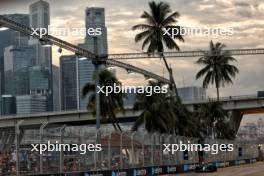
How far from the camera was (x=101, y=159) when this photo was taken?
37344 millimetres

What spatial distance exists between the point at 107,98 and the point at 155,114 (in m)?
6.63

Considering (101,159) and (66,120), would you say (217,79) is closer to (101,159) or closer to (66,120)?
(66,120)

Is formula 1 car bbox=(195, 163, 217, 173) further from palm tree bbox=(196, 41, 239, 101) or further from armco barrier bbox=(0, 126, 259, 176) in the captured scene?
palm tree bbox=(196, 41, 239, 101)

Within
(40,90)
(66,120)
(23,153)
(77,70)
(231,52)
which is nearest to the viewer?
(23,153)

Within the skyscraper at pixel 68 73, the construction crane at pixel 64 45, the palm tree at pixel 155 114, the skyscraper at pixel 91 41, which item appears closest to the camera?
the construction crane at pixel 64 45

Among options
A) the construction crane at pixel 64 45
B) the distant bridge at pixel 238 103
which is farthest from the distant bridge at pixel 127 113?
the construction crane at pixel 64 45

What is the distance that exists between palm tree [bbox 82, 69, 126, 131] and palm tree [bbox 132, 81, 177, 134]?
2693 mm

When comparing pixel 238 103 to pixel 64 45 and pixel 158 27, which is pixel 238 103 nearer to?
pixel 158 27

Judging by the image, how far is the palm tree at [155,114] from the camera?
3103 inches

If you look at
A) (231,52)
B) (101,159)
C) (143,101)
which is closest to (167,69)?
(143,101)

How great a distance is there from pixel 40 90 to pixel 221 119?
178 ft

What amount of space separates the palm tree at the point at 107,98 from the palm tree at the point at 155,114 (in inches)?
106

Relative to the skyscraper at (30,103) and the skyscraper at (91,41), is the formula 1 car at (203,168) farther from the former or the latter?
the skyscraper at (30,103)

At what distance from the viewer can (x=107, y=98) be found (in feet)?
269
